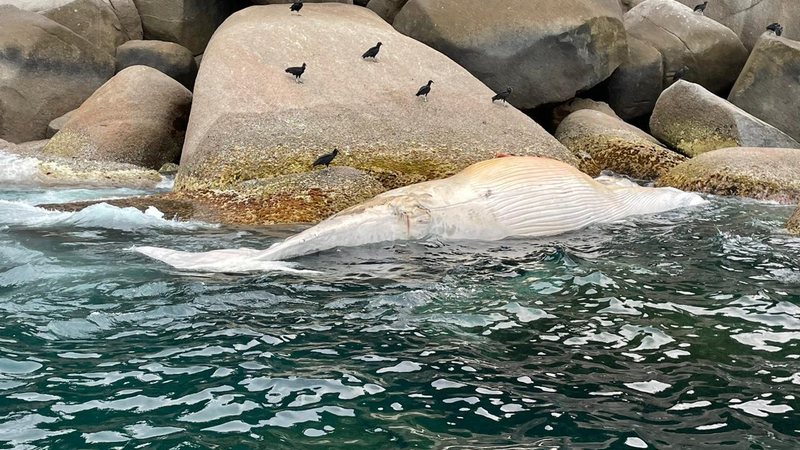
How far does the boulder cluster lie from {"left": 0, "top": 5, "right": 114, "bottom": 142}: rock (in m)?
0.03

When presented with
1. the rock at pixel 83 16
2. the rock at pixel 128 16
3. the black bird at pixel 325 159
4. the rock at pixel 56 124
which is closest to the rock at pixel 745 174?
the black bird at pixel 325 159

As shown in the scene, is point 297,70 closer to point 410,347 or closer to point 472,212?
point 472,212

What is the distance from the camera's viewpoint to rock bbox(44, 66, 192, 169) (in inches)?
526

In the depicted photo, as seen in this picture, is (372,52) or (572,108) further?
(572,108)

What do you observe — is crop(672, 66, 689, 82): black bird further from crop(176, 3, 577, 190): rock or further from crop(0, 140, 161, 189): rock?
crop(0, 140, 161, 189): rock

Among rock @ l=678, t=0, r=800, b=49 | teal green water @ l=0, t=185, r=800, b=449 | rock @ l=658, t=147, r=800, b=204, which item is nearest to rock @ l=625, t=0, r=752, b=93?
rock @ l=678, t=0, r=800, b=49

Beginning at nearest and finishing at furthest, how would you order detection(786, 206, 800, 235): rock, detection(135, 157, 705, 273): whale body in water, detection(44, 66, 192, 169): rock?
1. detection(135, 157, 705, 273): whale body in water
2. detection(786, 206, 800, 235): rock
3. detection(44, 66, 192, 169): rock

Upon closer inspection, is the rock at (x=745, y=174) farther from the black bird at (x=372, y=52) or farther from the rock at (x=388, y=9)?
the rock at (x=388, y=9)

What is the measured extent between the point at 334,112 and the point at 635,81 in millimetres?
7779

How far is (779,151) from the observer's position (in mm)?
12602

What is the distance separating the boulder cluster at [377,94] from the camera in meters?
11.4

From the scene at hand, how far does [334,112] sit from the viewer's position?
1200 cm

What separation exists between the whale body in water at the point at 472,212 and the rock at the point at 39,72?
9.23 m

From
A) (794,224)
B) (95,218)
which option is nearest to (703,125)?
(794,224)
